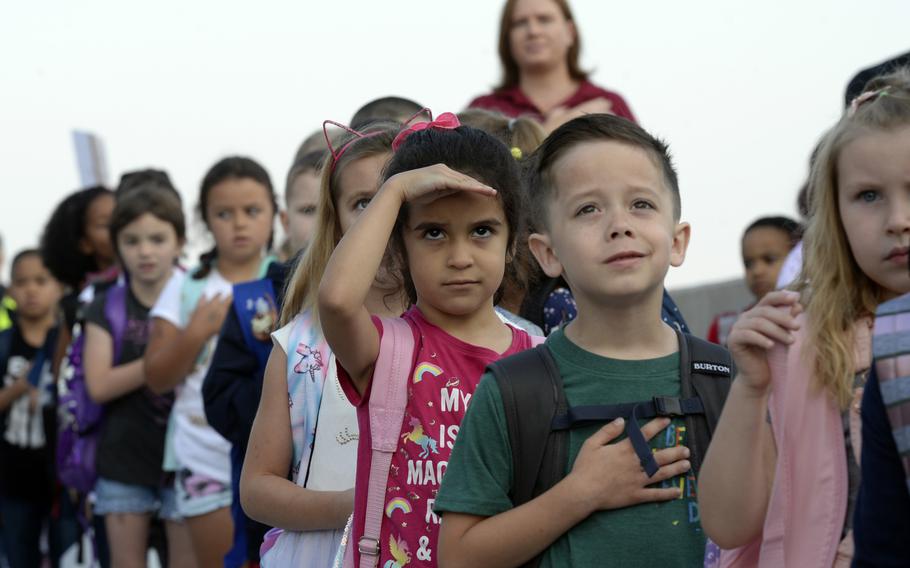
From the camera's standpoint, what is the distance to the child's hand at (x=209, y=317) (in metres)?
5.79

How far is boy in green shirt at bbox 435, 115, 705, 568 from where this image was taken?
262 cm

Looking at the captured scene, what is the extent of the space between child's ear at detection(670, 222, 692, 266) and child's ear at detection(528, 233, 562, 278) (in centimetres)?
24

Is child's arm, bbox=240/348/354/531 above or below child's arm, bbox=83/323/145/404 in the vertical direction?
above

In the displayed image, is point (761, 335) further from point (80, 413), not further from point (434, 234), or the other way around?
point (80, 413)

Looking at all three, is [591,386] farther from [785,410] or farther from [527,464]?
[785,410]

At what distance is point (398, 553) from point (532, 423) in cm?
Answer: 55

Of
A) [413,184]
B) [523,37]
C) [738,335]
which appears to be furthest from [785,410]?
[523,37]

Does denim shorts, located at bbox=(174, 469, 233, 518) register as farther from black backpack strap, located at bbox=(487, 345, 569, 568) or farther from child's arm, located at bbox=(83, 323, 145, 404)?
black backpack strap, located at bbox=(487, 345, 569, 568)

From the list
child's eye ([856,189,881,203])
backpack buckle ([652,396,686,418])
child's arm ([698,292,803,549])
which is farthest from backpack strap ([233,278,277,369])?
child's eye ([856,189,881,203])

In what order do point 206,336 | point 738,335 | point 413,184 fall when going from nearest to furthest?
1. point 738,335
2. point 413,184
3. point 206,336

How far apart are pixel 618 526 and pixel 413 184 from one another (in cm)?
89

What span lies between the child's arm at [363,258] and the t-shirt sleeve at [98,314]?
3.86 meters

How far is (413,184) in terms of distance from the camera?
302cm

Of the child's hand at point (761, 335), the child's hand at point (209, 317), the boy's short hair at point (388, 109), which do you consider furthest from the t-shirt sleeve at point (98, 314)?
the child's hand at point (761, 335)
